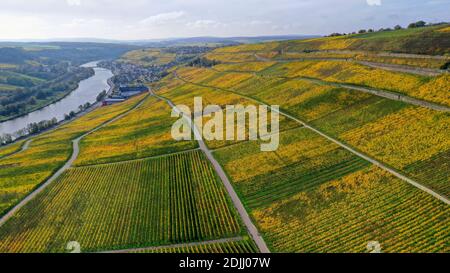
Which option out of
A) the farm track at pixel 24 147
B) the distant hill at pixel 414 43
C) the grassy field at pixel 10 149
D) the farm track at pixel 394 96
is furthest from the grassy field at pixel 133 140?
the distant hill at pixel 414 43

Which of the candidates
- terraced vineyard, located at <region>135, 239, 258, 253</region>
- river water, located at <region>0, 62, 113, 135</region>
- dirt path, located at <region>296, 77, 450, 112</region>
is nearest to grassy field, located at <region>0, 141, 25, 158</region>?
river water, located at <region>0, 62, 113, 135</region>

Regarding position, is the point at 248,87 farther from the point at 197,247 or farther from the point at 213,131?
the point at 197,247

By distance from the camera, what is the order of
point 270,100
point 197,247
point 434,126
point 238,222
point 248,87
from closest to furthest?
point 197,247, point 238,222, point 434,126, point 270,100, point 248,87

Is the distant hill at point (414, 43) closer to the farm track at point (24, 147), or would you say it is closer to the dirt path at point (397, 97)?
the dirt path at point (397, 97)

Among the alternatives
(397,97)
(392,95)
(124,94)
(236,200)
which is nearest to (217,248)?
(236,200)

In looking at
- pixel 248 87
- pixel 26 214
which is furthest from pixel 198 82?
pixel 26 214

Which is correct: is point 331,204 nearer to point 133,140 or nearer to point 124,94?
point 133,140
